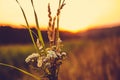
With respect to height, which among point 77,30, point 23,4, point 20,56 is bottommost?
point 20,56

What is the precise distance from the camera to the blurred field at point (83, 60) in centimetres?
271

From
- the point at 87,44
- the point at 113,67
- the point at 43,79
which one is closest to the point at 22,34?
the point at 87,44

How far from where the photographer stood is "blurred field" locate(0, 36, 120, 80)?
107 inches

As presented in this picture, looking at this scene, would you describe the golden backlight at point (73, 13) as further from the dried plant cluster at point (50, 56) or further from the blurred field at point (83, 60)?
the dried plant cluster at point (50, 56)

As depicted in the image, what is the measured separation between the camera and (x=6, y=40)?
3422mm

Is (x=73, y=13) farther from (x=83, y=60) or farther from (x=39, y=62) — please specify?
(x=39, y=62)

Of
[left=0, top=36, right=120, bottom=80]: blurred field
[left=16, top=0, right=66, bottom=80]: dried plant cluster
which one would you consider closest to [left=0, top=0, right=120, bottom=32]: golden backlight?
[left=0, top=36, right=120, bottom=80]: blurred field

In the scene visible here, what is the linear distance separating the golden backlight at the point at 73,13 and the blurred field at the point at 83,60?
0.55ft

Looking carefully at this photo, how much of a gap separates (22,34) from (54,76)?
1.53 m

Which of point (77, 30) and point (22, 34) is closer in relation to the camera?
point (77, 30)

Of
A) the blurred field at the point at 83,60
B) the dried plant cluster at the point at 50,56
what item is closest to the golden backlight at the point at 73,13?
the blurred field at the point at 83,60

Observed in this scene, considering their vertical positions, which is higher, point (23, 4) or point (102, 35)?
point (23, 4)

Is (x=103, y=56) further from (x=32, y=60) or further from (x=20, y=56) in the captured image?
(x=32, y=60)

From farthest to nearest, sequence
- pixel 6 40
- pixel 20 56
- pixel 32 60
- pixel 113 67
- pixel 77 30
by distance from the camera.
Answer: pixel 20 56 → pixel 6 40 → pixel 77 30 → pixel 113 67 → pixel 32 60
